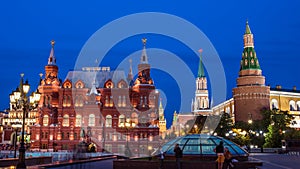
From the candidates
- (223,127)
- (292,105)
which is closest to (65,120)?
(223,127)

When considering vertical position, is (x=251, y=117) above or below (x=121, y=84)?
below

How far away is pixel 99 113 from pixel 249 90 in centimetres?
3259

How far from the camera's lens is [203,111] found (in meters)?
116

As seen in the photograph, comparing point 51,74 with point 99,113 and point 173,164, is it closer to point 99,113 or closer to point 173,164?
point 99,113

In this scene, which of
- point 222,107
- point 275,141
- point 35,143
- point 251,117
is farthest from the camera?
point 222,107

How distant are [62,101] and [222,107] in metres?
57.0

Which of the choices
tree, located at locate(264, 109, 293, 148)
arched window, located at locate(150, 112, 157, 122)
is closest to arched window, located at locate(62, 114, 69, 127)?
arched window, located at locate(150, 112, 157, 122)

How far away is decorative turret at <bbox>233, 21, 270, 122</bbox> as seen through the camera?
227 feet

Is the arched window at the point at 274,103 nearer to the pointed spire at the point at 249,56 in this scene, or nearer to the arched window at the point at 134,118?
the pointed spire at the point at 249,56

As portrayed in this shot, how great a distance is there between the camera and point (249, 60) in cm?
7188

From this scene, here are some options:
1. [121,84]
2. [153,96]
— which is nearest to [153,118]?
[153,96]

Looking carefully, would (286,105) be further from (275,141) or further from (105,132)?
(105,132)

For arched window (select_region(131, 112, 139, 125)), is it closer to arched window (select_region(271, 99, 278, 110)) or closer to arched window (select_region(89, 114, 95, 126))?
arched window (select_region(89, 114, 95, 126))

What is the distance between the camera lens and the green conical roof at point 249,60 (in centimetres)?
7150
